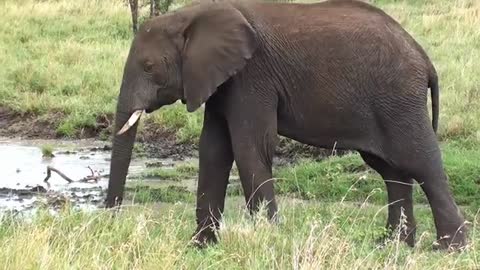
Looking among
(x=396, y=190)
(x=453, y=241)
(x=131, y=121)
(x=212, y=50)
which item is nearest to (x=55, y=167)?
(x=131, y=121)

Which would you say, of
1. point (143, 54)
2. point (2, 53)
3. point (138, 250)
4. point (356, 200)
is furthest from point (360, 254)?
point (2, 53)

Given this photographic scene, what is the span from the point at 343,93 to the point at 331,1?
86 cm

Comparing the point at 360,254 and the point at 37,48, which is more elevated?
the point at 360,254

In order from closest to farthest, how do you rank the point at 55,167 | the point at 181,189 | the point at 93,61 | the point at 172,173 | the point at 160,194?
the point at 160,194 < the point at 181,189 < the point at 172,173 < the point at 55,167 < the point at 93,61

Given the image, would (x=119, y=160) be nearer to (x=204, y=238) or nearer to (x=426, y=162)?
(x=204, y=238)

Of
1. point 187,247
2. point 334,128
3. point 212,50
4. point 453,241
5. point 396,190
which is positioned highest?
point 212,50

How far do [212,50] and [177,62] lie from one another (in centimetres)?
30

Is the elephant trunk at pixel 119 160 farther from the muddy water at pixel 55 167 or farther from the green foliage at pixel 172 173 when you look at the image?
the green foliage at pixel 172 173

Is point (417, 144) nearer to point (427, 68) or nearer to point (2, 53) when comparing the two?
point (427, 68)

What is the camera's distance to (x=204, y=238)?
6992 millimetres

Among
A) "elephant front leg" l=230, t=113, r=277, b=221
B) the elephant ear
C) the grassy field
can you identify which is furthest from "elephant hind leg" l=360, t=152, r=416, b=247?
the elephant ear

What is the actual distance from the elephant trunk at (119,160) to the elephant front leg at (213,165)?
603 millimetres

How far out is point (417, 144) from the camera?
730 cm

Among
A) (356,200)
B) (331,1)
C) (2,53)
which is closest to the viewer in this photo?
(331,1)
